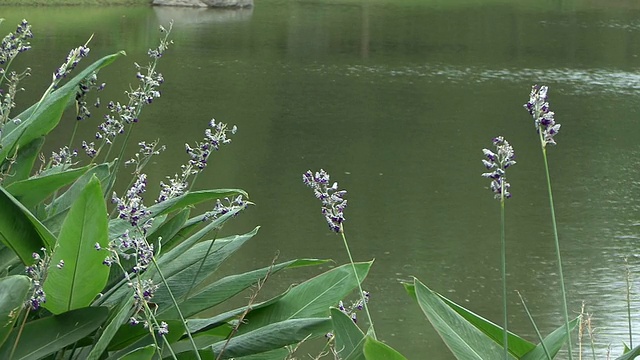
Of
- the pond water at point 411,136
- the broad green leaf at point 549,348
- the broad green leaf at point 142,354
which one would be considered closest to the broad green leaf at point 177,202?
the broad green leaf at point 142,354

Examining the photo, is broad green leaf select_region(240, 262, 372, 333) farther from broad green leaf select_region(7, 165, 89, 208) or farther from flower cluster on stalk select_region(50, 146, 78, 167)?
flower cluster on stalk select_region(50, 146, 78, 167)

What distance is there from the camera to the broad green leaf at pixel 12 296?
119cm

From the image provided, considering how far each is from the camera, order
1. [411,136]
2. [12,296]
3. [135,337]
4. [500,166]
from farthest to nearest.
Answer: [411,136] < [135,337] < [12,296] < [500,166]

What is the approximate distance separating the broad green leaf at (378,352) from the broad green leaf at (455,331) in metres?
0.10

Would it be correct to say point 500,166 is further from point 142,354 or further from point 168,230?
point 168,230

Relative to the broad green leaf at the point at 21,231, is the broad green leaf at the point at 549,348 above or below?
below

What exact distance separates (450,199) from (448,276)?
1.89 metres

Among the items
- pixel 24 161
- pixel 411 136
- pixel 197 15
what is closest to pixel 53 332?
pixel 24 161

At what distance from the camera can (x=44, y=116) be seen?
1608 millimetres

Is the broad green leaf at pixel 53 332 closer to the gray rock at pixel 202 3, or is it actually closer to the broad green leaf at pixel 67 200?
the broad green leaf at pixel 67 200

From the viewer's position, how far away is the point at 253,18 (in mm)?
20766

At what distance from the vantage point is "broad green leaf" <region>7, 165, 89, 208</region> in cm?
147

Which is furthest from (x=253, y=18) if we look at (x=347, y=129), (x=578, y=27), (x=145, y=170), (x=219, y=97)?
(x=145, y=170)

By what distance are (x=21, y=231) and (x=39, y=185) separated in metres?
0.14
